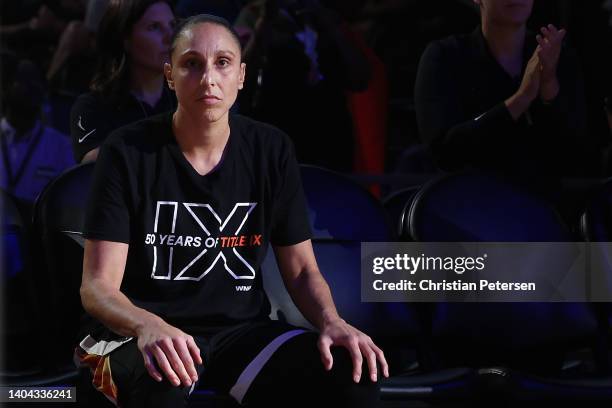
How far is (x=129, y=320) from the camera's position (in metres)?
1.89

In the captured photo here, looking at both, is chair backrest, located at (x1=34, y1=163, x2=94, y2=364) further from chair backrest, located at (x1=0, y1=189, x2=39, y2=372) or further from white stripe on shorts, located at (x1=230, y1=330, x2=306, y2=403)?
white stripe on shorts, located at (x1=230, y1=330, x2=306, y2=403)

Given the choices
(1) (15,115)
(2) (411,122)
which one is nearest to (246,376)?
(2) (411,122)

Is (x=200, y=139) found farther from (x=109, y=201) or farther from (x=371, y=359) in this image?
(x=371, y=359)

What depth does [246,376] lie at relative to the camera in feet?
6.54

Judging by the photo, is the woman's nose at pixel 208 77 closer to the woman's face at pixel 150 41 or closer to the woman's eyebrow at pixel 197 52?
the woman's eyebrow at pixel 197 52

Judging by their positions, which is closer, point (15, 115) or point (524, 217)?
point (524, 217)

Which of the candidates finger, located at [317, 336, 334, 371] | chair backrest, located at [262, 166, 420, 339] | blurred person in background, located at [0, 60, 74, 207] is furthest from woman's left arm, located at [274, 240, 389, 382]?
blurred person in background, located at [0, 60, 74, 207]

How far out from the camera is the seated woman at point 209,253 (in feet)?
6.35

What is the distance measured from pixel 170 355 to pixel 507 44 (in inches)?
72.2

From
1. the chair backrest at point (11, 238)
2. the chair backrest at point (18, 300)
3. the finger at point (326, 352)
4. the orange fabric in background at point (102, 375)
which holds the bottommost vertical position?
the orange fabric in background at point (102, 375)

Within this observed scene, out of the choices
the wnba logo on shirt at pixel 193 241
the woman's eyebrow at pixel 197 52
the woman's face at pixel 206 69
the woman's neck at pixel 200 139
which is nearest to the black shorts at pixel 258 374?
the wnba logo on shirt at pixel 193 241

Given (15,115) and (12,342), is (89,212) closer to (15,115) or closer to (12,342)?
(12,342)

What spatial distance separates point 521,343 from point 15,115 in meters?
2.06

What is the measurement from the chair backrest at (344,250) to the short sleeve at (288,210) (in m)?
0.69
